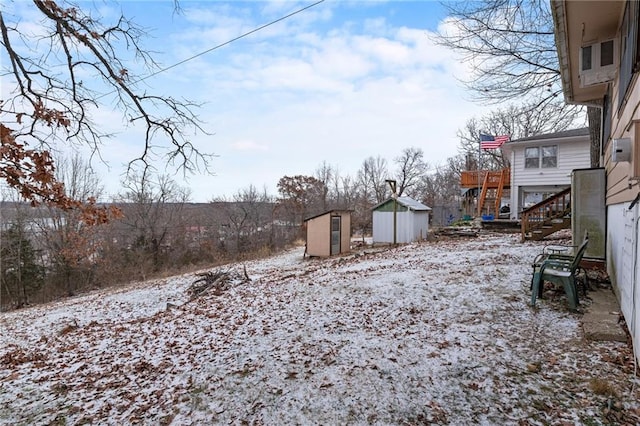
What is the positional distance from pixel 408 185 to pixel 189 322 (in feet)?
111

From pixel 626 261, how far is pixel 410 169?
34731 mm

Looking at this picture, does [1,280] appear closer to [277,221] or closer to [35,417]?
[277,221]

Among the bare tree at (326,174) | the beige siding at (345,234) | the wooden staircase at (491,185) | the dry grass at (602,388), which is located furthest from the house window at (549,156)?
the bare tree at (326,174)

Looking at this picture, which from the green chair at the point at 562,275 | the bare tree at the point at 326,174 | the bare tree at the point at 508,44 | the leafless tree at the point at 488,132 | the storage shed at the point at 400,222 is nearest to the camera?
the green chair at the point at 562,275

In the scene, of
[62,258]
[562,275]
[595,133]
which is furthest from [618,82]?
[62,258]

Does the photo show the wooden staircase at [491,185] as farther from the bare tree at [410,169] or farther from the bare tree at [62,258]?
the bare tree at [410,169]

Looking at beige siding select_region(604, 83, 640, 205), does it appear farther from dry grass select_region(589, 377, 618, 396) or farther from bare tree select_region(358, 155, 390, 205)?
bare tree select_region(358, 155, 390, 205)

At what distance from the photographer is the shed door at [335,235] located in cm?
1391

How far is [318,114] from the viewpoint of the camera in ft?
40.7

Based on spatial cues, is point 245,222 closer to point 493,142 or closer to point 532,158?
point 493,142

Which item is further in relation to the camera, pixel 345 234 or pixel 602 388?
pixel 345 234

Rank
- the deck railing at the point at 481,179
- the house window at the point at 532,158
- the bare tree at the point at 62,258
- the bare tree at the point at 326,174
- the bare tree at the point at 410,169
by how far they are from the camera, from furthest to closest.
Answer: the bare tree at the point at 410,169
the bare tree at the point at 326,174
the deck railing at the point at 481,179
the bare tree at the point at 62,258
the house window at the point at 532,158

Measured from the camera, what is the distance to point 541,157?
46.0 feet

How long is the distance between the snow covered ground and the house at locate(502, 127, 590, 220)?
1023cm
